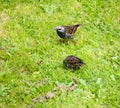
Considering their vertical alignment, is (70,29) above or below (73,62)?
above

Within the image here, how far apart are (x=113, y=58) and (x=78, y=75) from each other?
93cm

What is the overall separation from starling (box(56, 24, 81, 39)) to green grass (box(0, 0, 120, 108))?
19 cm

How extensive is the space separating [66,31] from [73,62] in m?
0.93

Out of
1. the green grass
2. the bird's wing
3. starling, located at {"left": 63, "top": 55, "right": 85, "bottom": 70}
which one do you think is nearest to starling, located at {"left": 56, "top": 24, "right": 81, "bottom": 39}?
the bird's wing

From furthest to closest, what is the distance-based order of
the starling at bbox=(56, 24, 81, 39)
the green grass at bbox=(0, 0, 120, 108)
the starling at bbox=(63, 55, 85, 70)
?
the starling at bbox=(56, 24, 81, 39)
the starling at bbox=(63, 55, 85, 70)
the green grass at bbox=(0, 0, 120, 108)

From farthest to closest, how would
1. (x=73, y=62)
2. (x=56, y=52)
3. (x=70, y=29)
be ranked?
(x=70, y=29)
(x=56, y=52)
(x=73, y=62)

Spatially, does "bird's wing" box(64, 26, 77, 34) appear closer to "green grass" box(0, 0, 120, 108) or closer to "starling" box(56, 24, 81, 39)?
"starling" box(56, 24, 81, 39)

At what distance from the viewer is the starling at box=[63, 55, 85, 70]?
6.25 meters

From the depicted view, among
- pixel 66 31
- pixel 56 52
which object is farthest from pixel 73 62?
pixel 66 31

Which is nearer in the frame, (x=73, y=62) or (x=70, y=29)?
(x=73, y=62)

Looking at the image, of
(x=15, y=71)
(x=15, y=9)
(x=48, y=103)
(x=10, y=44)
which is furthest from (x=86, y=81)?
(x=15, y=9)

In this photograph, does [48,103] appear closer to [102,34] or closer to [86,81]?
[86,81]

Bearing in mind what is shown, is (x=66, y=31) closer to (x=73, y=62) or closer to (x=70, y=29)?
(x=70, y=29)

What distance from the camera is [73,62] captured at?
6.24 meters
